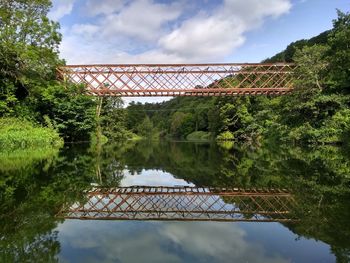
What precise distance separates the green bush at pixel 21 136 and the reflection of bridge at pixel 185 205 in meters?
17.3

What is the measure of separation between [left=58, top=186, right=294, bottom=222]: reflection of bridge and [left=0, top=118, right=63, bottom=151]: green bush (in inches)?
682

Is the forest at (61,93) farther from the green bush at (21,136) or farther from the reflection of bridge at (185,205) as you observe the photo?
the reflection of bridge at (185,205)

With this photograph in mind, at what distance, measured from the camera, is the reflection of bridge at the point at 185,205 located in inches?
326

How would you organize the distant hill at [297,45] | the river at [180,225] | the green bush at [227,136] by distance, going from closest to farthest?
1. the river at [180,225]
2. the green bush at [227,136]
3. the distant hill at [297,45]

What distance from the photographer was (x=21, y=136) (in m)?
28.6

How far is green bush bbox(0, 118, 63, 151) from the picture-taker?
26936mm

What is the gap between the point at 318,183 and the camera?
38.4 ft

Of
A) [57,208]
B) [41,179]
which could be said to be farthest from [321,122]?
[57,208]

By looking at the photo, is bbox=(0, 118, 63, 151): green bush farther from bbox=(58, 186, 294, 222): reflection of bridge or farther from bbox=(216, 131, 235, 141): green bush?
bbox=(216, 131, 235, 141): green bush

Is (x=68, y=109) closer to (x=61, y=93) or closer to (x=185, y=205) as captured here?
(x=61, y=93)

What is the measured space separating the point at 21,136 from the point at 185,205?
2221 cm

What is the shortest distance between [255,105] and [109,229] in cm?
6627

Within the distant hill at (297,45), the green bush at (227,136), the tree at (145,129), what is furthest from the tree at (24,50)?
the tree at (145,129)

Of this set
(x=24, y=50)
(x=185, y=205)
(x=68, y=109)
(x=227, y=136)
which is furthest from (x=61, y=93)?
(x=227, y=136)
